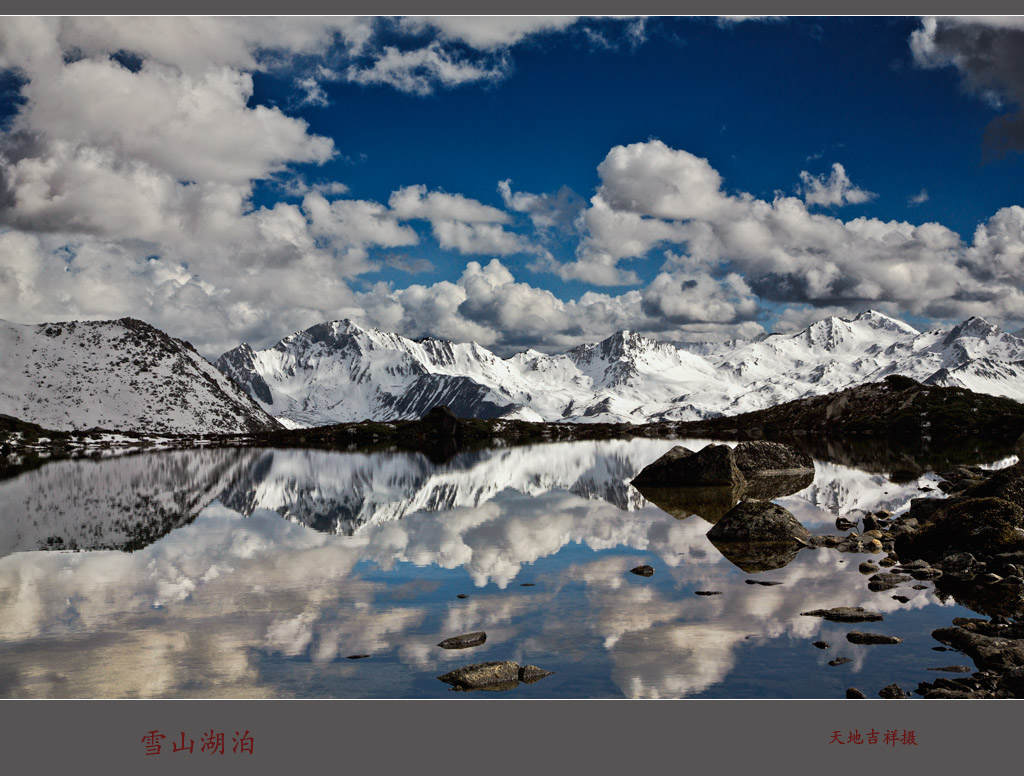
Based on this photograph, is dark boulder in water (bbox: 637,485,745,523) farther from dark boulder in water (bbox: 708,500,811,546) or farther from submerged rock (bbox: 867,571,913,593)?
submerged rock (bbox: 867,571,913,593)

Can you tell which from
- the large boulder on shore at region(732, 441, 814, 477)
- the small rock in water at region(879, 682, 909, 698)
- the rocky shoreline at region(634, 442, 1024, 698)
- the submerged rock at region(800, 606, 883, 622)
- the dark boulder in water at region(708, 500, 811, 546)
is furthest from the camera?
the large boulder on shore at region(732, 441, 814, 477)

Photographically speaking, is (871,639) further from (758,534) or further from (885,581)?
(758,534)

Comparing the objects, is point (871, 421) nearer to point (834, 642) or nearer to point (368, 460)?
point (368, 460)

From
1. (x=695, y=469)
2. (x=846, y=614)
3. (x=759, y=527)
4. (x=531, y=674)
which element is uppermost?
(x=695, y=469)

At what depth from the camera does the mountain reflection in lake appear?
17.3 m

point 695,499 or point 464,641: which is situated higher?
point 695,499

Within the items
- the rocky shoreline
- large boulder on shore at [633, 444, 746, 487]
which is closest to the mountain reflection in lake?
the rocky shoreline

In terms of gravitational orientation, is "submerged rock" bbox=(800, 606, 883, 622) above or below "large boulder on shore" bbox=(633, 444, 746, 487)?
below

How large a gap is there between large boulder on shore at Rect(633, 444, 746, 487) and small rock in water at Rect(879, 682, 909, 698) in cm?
3957

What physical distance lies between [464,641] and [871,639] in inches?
411

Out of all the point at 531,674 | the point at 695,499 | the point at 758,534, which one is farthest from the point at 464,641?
the point at 695,499

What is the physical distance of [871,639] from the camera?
19266mm

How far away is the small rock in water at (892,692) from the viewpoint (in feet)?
52.0

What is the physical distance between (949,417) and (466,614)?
161 m
